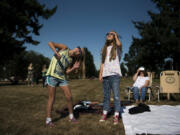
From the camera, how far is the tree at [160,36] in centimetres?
2350

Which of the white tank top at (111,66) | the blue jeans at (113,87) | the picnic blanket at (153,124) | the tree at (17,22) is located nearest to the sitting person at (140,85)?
the picnic blanket at (153,124)

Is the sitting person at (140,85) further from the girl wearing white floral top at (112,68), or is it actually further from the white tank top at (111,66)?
the white tank top at (111,66)

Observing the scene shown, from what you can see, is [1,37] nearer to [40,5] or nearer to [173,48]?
[40,5]

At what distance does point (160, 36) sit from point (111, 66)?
74.6 ft

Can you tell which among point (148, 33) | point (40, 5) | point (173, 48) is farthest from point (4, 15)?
point (173, 48)

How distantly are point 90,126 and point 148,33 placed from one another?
80.7ft

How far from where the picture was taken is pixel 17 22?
61.7 ft

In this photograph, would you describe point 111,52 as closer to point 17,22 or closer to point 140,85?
point 140,85

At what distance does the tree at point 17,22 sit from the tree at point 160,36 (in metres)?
14.8

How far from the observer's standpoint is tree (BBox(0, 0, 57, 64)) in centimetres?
1784

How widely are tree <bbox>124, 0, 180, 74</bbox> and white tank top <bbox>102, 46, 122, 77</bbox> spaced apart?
21642mm

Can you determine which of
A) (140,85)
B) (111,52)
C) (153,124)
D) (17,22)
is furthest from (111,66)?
(17,22)

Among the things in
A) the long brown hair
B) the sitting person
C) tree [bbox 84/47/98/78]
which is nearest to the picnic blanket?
the long brown hair

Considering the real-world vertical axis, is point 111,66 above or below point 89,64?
below
